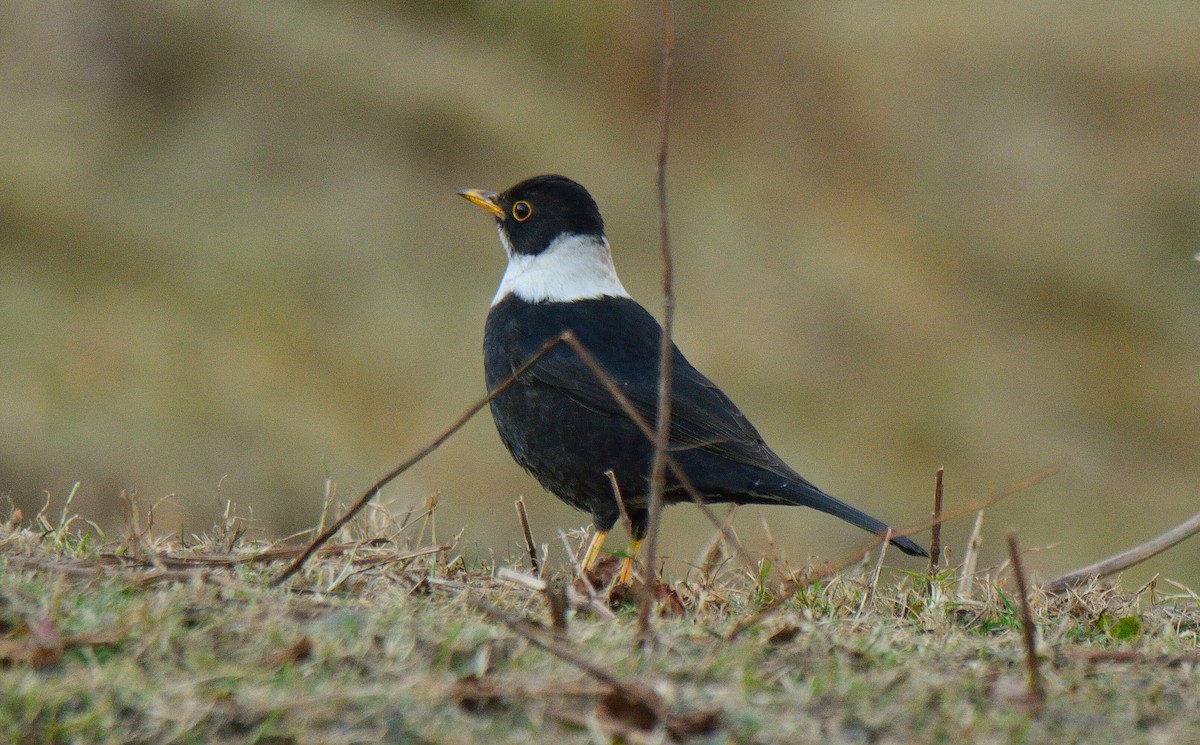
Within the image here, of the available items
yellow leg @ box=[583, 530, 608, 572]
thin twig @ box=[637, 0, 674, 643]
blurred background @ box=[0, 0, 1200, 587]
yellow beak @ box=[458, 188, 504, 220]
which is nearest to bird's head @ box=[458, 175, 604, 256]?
yellow beak @ box=[458, 188, 504, 220]

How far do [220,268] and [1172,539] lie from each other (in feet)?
32.5

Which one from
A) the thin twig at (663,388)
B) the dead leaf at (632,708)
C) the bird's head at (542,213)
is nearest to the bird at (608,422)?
the bird's head at (542,213)

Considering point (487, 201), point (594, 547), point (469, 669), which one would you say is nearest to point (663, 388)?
point (469, 669)

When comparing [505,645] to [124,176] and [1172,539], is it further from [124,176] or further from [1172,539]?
[124,176]

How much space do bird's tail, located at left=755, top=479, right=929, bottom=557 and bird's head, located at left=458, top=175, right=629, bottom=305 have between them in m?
1.32

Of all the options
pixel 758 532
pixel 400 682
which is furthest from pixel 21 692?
pixel 758 532

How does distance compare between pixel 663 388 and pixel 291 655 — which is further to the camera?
pixel 663 388

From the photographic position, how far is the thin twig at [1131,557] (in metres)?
3.84

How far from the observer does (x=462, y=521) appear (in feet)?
32.8

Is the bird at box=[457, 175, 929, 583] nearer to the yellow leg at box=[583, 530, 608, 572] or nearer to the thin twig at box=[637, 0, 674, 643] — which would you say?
the yellow leg at box=[583, 530, 608, 572]

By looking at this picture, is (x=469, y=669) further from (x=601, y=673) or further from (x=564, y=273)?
(x=564, y=273)

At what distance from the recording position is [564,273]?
5.82 metres

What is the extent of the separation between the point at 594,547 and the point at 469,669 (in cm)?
225

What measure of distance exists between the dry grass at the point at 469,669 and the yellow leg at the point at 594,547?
0.87 m
